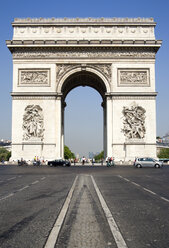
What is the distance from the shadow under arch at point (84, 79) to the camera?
37.8 meters

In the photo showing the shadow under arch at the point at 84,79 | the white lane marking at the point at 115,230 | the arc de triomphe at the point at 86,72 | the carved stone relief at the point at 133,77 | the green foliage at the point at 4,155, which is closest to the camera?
the white lane marking at the point at 115,230

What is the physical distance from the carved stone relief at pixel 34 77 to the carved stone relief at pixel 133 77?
28.1 ft

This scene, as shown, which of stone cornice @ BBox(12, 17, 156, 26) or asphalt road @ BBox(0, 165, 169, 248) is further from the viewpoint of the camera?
stone cornice @ BBox(12, 17, 156, 26)

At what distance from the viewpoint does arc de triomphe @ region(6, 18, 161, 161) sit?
36.8 meters

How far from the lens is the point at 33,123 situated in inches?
1452

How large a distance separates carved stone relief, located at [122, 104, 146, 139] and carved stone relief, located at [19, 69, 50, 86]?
985 centimetres

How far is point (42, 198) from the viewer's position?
8.83m

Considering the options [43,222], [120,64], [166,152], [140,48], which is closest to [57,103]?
[120,64]

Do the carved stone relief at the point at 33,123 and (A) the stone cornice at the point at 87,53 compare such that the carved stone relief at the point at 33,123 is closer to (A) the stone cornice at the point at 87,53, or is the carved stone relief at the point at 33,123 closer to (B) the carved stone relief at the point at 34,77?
(B) the carved stone relief at the point at 34,77

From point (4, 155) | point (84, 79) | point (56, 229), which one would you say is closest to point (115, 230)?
point (56, 229)

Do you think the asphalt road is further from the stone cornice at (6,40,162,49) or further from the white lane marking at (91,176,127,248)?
the stone cornice at (6,40,162,49)

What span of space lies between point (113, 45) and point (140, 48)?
320 centimetres

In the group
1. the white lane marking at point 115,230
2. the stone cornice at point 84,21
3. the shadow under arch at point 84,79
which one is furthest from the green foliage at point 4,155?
the white lane marking at point 115,230

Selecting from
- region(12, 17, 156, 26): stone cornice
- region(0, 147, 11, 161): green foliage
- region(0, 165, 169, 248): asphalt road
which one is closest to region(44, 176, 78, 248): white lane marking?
region(0, 165, 169, 248): asphalt road
